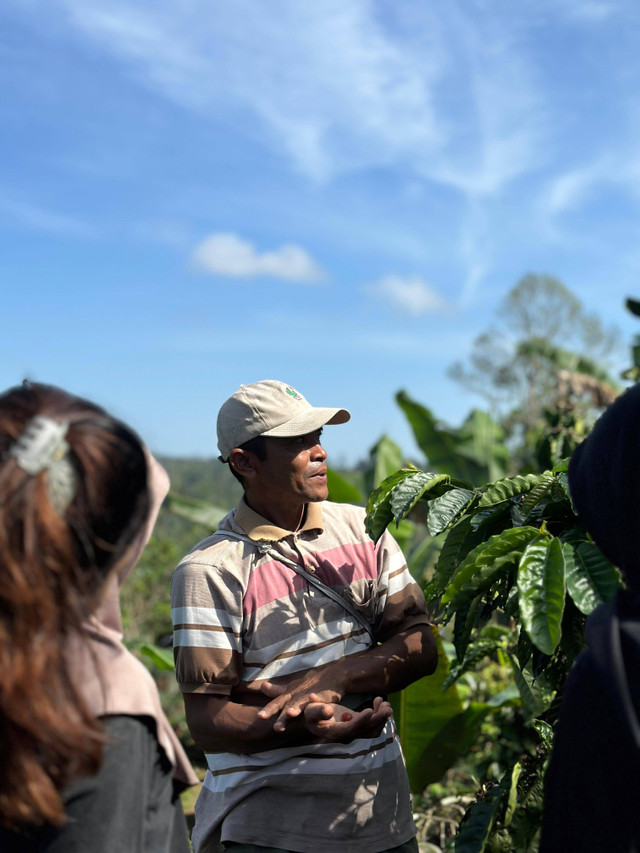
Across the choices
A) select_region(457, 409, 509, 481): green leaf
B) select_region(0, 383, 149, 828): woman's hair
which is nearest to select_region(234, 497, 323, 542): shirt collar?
select_region(0, 383, 149, 828): woman's hair

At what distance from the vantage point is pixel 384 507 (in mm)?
2176

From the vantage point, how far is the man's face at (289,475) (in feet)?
7.68

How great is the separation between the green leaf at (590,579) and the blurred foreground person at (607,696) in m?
0.21

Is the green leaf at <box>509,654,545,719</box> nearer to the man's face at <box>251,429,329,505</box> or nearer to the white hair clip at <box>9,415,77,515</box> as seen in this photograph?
the man's face at <box>251,429,329,505</box>

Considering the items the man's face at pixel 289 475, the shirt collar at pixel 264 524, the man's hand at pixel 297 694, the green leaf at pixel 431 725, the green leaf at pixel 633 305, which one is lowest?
the green leaf at pixel 431 725

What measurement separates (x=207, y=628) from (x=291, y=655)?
23 cm

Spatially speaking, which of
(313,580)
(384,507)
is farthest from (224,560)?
(384,507)

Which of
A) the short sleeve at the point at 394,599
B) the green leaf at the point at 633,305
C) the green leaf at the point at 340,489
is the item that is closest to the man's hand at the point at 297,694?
the short sleeve at the point at 394,599

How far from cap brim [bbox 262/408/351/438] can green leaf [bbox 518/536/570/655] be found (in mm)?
810

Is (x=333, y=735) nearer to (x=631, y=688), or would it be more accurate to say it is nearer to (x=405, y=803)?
(x=405, y=803)

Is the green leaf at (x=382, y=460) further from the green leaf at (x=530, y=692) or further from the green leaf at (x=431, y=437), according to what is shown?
the green leaf at (x=530, y=692)

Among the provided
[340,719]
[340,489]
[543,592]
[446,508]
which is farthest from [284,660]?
[340,489]

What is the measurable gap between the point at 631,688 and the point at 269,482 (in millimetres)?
1275

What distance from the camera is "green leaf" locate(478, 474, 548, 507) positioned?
2.02 m
